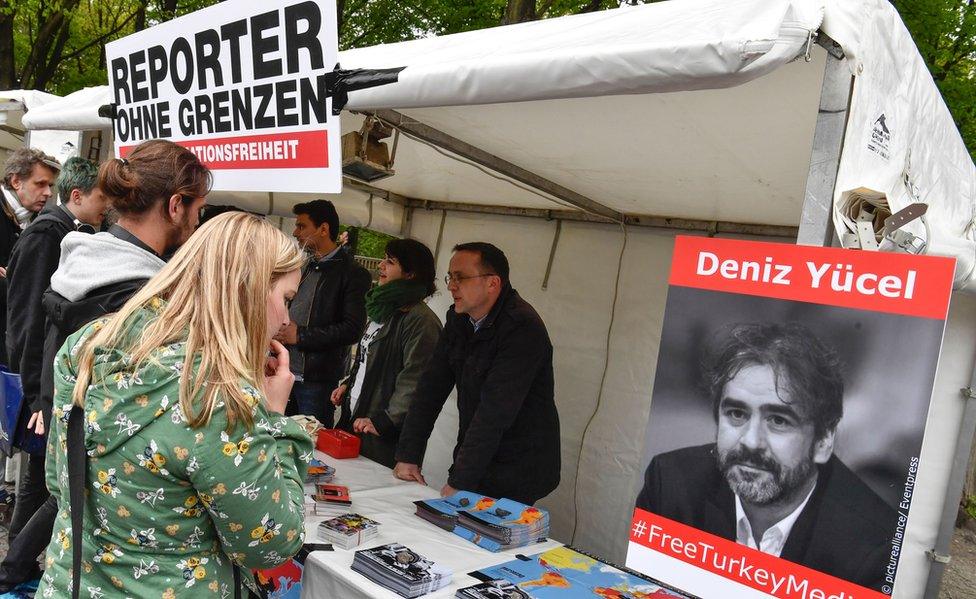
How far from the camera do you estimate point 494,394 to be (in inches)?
107

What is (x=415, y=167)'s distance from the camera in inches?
154

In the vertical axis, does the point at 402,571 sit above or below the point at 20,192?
below

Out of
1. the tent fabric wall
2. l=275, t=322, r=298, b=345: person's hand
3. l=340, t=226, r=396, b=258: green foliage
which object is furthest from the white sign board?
l=340, t=226, r=396, b=258: green foliage

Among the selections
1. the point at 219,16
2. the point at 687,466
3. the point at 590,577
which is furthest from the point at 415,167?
the point at 687,466

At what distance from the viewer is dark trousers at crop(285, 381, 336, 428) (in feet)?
13.2

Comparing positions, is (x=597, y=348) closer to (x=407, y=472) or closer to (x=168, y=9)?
(x=407, y=472)

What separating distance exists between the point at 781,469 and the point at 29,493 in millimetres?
2882

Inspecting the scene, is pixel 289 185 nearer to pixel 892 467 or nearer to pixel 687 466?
pixel 687 466

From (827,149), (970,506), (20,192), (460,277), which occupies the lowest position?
(970,506)

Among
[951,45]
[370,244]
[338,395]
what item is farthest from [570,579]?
[370,244]

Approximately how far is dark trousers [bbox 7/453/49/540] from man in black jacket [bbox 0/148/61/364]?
3.58 ft

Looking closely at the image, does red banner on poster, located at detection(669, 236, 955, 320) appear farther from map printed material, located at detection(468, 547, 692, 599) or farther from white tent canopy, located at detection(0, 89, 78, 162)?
white tent canopy, located at detection(0, 89, 78, 162)

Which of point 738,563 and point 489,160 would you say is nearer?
point 738,563

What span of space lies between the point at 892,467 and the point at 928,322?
0.26 metres
